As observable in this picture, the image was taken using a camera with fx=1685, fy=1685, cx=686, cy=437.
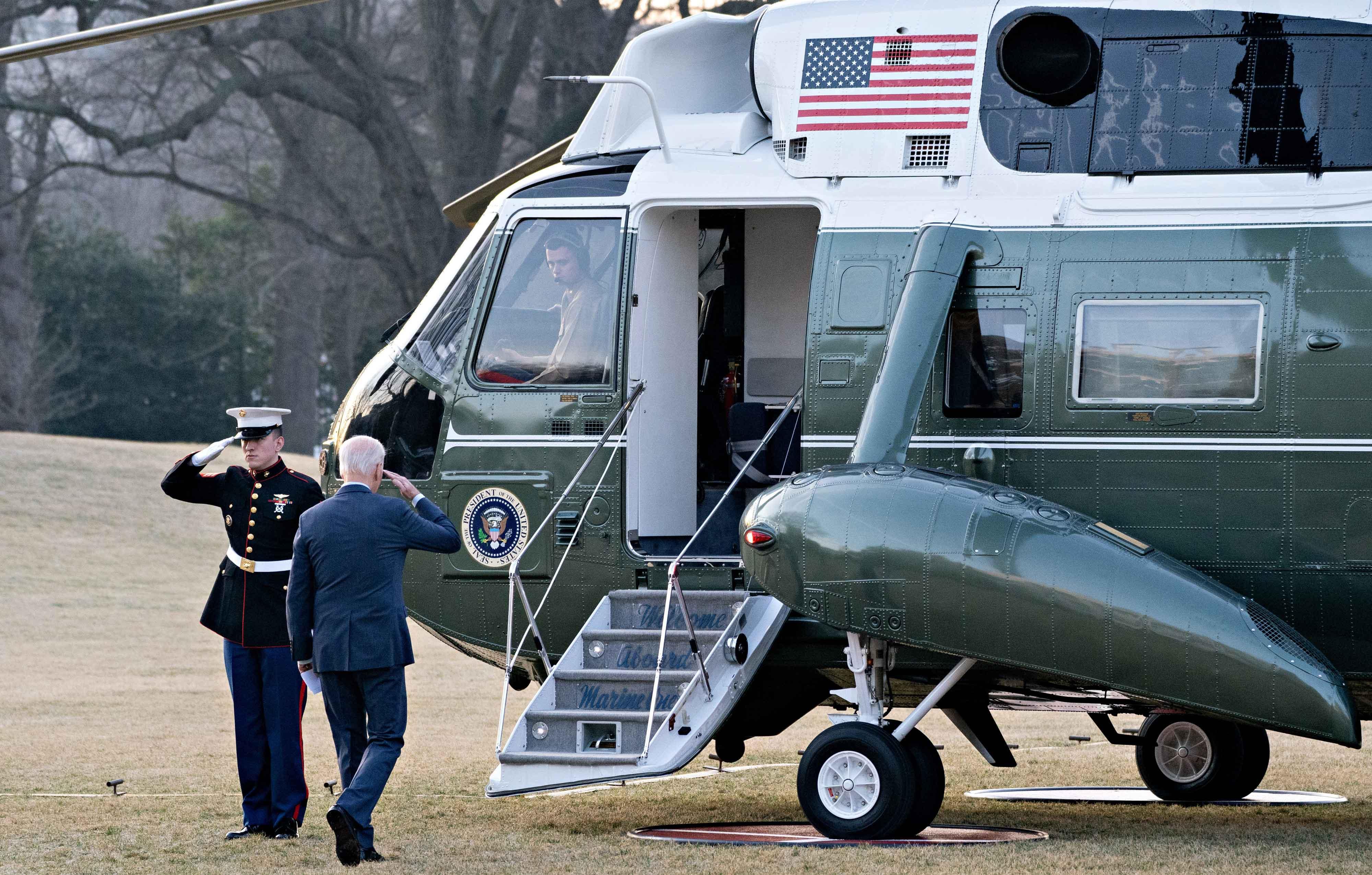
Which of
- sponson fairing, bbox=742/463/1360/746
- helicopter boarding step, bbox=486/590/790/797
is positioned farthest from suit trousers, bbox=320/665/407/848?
sponson fairing, bbox=742/463/1360/746

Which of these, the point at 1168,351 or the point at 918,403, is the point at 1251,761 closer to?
the point at 1168,351

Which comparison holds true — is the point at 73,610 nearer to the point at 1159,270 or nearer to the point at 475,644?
the point at 475,644

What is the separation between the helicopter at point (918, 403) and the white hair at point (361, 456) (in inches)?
46.8

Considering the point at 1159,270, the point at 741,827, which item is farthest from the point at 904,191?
the point at 741,827

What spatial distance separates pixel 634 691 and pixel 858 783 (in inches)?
44.3

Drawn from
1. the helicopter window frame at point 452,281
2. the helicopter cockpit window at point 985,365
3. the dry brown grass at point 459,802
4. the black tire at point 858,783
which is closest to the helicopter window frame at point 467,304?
the helicopter window frame at point 452,281

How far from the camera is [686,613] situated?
7602 mm

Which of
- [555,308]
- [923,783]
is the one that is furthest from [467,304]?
[923,783]

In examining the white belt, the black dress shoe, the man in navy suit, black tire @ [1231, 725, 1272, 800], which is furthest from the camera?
black tire @ [1231, 725, 1272, 800]

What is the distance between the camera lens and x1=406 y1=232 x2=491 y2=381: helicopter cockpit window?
9000mm

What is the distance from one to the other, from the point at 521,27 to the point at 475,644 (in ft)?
59.2

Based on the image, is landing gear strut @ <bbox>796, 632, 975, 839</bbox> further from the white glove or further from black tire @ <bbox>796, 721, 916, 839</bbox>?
the white glove

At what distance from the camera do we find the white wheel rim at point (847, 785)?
24.4 feet

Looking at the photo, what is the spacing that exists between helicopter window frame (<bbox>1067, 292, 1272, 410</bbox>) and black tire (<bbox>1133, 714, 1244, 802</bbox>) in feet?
7.88
